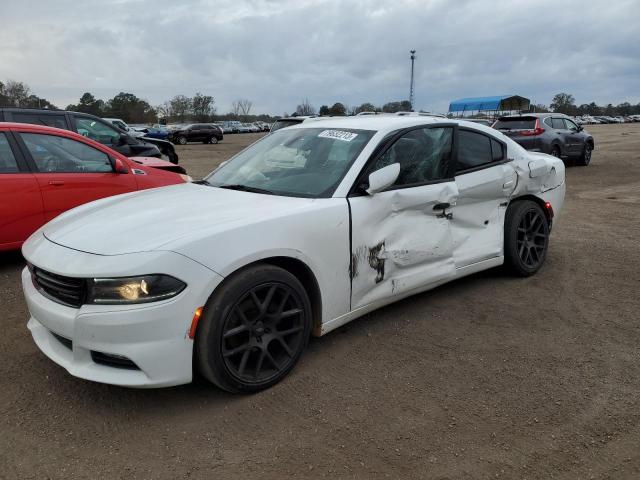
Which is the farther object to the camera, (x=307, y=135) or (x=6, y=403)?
(x=307, y=135)

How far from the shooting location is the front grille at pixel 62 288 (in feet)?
8.67

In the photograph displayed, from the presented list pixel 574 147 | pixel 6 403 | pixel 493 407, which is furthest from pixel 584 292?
pixel 574 147

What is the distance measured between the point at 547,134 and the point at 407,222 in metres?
13.0

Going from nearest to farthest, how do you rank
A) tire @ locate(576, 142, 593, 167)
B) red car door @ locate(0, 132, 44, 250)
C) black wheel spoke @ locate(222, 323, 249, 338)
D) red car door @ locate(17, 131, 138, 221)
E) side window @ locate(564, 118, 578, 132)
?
black wheel spoke @ locate(222, 323, 249, 338)
red car door @ locate(0, 132, 44, 250)
red car door @ locate(17, 131, 138, 221)
side window @ locate(564, 118, 578, 132)
tire @ locate(576, 142, 593, 167)

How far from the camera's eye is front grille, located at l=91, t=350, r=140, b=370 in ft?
8.61

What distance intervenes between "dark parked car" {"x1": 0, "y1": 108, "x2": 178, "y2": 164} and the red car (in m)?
3.34

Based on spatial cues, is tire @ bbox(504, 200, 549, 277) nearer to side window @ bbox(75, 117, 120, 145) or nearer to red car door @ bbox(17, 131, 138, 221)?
red car door @ bbox(17, 131, 138, 221)

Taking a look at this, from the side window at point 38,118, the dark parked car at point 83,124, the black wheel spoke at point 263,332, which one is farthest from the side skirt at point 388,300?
the side window at point 38,118

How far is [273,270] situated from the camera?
293 cm

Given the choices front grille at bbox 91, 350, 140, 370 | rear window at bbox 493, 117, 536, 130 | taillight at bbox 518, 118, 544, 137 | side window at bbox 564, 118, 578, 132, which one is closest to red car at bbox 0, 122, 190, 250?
front grille at bbox 91, 350, 140, 370

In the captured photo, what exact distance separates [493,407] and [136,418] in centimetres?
194

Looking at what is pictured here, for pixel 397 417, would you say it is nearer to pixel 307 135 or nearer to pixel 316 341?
pixel 316 341

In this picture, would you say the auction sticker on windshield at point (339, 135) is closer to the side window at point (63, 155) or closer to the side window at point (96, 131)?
the side window at point (63, 155)

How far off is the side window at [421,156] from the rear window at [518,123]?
11958 millimetres
